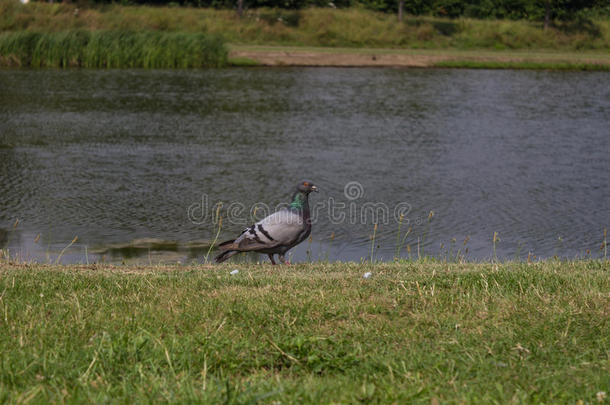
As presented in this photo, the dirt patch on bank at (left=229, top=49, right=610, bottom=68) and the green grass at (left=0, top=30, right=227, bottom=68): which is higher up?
the green grass at (left=0, top=30, right=227, bottom=68)

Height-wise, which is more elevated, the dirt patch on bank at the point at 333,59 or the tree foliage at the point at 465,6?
the tree foliage at the point at 465,6

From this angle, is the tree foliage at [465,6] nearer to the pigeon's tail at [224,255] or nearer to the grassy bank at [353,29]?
the grassy bank at [353,29]

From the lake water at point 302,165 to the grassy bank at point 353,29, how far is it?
1625 cm

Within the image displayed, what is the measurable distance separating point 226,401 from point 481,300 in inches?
109

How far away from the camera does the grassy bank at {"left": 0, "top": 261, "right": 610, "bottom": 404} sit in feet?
13.5

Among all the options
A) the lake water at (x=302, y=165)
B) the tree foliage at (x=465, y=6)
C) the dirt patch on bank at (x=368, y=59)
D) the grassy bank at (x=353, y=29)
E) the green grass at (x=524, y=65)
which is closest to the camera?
the lake water at (x=302, y=165)

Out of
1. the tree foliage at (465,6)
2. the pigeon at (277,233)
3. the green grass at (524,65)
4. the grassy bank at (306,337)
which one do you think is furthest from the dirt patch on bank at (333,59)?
the grassy bank at (306,337)

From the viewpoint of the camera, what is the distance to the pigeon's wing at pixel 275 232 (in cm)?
867

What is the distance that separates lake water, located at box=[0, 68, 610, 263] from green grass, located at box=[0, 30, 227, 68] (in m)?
1.88

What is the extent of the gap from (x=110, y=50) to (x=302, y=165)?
19.3 metres

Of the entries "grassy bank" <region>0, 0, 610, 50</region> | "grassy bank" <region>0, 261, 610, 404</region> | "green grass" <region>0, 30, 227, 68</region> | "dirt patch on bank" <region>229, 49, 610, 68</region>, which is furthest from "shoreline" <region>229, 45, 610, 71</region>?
"grassy bank" <region>0, 261, 610, 404</region>

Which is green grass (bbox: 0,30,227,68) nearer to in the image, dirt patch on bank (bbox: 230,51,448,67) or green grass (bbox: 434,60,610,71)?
dirt patch on bank (bbox: 230,51,448,67)

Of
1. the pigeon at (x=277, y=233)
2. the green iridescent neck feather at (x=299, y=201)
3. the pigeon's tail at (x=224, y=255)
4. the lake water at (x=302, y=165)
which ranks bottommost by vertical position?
the lake water at (x=302, y=165)

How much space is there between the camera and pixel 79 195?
46.2 feet
